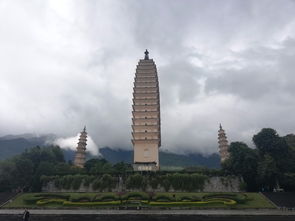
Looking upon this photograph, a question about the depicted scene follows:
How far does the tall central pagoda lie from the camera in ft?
181

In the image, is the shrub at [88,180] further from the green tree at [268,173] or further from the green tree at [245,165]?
the green tree at [268,173]

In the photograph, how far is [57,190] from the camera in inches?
1591

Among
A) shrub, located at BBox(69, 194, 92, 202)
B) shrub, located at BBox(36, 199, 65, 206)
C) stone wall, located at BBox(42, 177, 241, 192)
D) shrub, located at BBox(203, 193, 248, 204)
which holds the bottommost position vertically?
shrub, located at BBox(36, 199, 65, 206)

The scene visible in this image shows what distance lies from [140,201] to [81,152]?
30.1 m

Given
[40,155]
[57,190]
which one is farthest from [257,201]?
[40,155]

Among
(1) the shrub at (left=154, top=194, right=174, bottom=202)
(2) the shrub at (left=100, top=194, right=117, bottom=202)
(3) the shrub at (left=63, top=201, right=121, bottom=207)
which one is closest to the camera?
(3) the shrub at (left=63, top=201, right=121, bottom=207)

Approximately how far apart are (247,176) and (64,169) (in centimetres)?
2623

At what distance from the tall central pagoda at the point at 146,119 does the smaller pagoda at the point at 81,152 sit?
10666mm

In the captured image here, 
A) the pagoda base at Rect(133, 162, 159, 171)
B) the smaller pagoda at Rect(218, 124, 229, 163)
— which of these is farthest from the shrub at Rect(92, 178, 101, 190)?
the smaller pagoda at Rect(218, 124, 229, 163)

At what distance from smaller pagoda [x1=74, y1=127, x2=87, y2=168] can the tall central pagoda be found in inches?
420

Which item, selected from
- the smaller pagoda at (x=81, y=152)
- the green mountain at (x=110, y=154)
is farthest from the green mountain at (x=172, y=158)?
the smaller pagoda at (x=81, y=152)

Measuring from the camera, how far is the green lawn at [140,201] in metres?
30.1

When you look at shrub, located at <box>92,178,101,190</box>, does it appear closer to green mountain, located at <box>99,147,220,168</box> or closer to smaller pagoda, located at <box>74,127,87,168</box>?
smaller pagoda, located at <box>74,127,87,168</box>

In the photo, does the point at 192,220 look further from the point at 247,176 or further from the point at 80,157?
the point at 80,157
